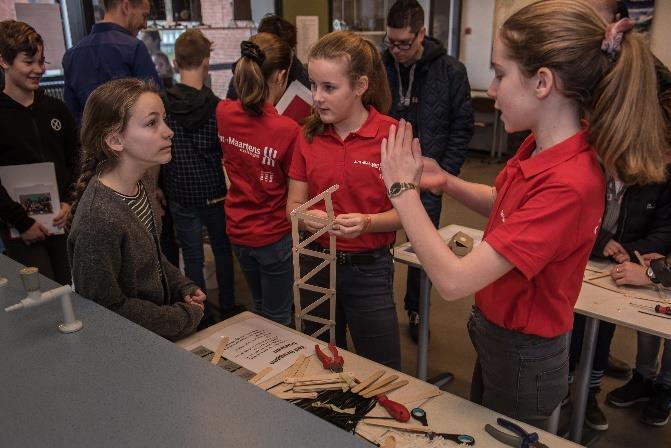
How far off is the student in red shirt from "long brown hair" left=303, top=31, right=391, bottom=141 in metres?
0.37

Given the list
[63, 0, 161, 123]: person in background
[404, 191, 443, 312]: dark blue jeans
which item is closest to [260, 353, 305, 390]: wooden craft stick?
[404, 191, 443, 312]: dark blue jeans

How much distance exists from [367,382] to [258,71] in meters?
1.26

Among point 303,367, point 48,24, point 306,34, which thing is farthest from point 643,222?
point 48,24

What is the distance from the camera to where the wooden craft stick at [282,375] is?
129 centimetres

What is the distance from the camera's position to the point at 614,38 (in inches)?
38.8

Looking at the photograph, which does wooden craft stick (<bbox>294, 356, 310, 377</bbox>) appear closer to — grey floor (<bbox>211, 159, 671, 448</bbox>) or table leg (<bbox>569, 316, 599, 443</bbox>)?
table leg (<bbox>569, 316, 599, 443</bbox>)

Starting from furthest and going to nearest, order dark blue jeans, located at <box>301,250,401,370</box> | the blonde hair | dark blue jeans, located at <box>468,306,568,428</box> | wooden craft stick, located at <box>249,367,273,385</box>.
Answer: dark blue jeans, located at <box>301,250,401,370</box> < wooden craft stick, located at <box>249,367,273,385</box> < dark blue jeans, located at <box>468,306,568,428</box> < the blonde hair

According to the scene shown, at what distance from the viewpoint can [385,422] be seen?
3.82 feet

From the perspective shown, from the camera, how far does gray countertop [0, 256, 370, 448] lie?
31.2 inches

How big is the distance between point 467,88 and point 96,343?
229cm

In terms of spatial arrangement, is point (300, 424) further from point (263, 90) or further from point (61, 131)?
point (61, 131)

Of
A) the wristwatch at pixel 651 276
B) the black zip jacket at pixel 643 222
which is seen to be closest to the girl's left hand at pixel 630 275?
the wristwatch at pixel 651 276

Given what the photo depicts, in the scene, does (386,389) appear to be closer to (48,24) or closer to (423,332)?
(423,332)

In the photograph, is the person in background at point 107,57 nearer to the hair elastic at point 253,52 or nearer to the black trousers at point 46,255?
the black trousers at point 46,255
